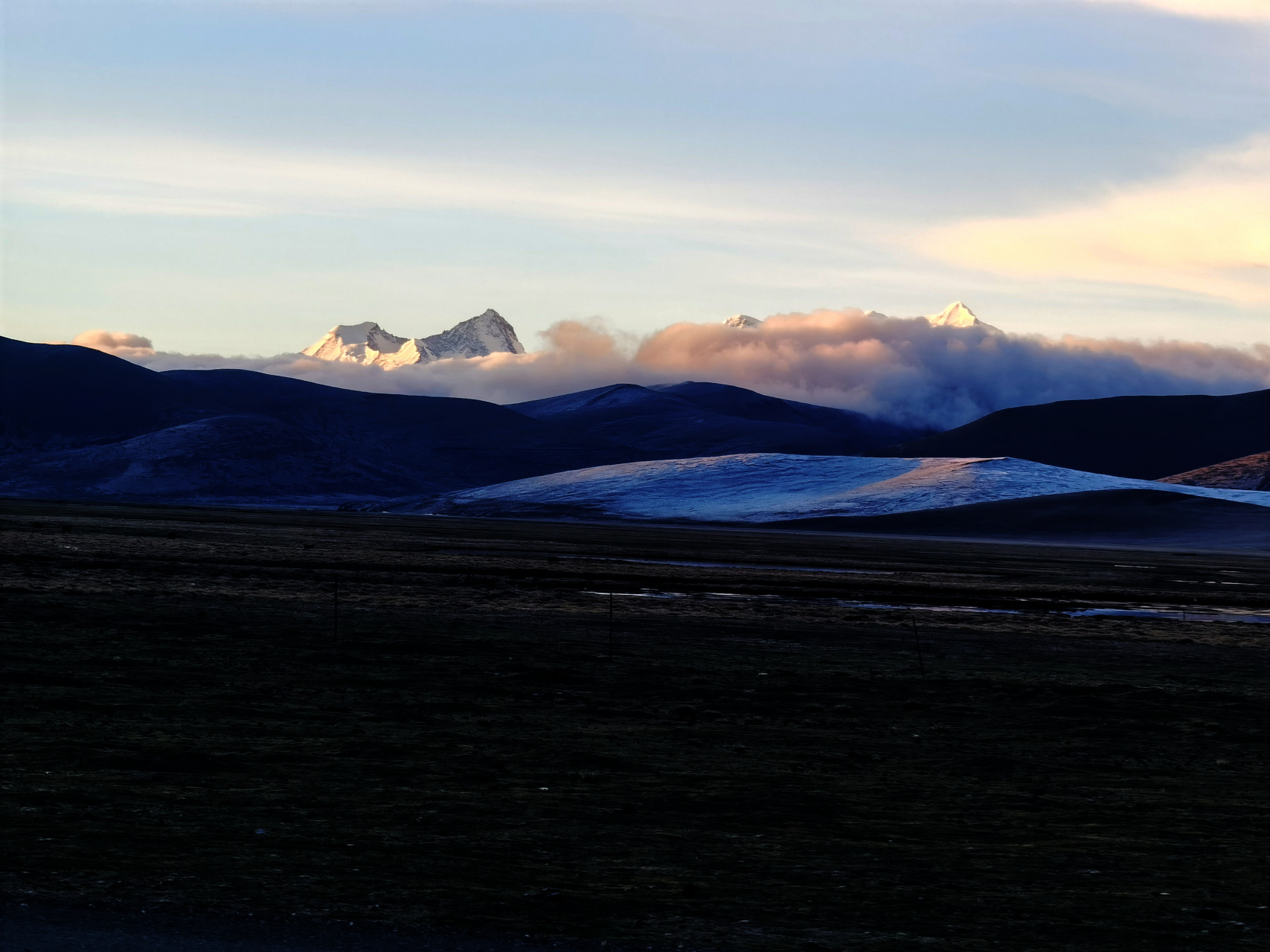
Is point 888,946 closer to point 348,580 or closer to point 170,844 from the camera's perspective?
point 170,844

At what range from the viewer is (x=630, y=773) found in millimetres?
16969

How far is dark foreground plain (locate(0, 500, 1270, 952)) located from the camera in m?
11.4

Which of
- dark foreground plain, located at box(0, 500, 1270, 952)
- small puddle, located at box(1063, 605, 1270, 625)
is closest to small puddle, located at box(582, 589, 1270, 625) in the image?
small puddle, located at box(1063, 605, 1270, 625)

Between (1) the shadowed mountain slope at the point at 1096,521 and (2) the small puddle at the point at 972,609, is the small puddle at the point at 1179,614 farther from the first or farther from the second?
(1) the shadowed mountain slope at the point at 1096,521

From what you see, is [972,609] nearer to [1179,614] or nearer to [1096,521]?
[1179,614]

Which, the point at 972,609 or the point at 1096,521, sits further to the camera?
the point at 1096,521

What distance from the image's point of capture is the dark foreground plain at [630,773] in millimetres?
11367

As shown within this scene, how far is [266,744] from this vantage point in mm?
17500

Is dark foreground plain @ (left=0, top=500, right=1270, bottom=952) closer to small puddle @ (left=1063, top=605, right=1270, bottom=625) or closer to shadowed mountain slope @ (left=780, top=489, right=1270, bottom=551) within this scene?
small puddle @ (left=1063, top=605, right=1270, bottom=625)

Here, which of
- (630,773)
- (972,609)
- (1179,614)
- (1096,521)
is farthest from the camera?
(1096,521)

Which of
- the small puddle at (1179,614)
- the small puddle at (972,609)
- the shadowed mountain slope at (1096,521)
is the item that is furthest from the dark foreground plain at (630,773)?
the shadowed mountain slope at (1096,521)

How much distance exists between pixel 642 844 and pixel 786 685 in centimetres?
1251

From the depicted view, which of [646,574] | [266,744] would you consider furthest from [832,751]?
[646,574]

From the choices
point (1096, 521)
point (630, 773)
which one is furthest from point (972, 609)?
point (1096, 521)
